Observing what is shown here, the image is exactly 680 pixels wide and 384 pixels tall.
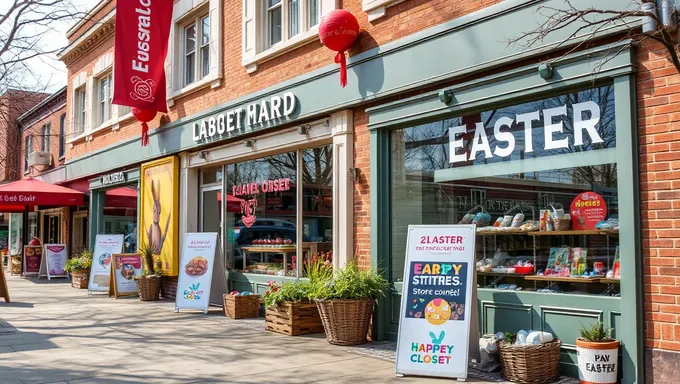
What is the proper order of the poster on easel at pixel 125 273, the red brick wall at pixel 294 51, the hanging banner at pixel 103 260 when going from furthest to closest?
the hanging banner at pixel 103 260 < the poster on easel at pixel 125 273 < the red brick wall at pixel 294 51

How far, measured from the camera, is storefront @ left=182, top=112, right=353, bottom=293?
9.00 meters

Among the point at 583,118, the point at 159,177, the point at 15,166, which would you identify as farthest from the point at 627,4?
the point at 15,166

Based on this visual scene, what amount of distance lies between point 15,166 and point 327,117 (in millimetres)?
25249

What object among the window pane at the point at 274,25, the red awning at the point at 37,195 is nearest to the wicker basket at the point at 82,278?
the red awning at the point at 37,195

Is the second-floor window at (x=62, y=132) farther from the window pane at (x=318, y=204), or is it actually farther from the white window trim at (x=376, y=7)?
the white window trim at (x=376, y=7)

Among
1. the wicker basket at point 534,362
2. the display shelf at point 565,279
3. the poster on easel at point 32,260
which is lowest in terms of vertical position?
the wicker basket at point 534,362

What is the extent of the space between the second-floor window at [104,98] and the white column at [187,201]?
18.0ft

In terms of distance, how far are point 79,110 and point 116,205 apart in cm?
414

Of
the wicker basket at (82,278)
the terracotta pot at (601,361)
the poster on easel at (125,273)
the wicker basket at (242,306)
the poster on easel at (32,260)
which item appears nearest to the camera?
the terracotta pot at (601,361)

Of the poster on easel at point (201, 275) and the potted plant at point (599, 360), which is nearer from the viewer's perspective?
the potted plant at point (599, 360)

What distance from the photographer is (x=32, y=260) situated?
20.8 metres

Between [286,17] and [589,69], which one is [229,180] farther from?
[589,69]

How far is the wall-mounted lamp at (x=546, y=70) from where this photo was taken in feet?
20.6

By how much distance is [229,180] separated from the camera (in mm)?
12180
